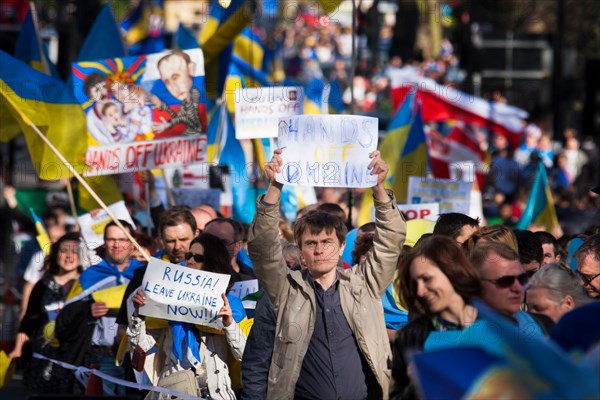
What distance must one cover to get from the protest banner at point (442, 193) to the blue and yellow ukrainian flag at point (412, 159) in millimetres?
332

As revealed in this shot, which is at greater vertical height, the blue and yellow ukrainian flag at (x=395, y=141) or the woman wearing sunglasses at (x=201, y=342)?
the blue and yellow ukrainian flag at (x=395, y=141)

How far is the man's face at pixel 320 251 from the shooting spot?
18.8 feet

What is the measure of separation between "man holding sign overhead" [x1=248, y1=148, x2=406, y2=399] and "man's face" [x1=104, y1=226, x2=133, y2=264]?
2.99 metres

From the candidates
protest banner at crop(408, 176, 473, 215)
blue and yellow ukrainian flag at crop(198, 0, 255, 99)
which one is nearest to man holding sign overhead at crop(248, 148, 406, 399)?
protest banner at crop(408, 176, 473, 215)

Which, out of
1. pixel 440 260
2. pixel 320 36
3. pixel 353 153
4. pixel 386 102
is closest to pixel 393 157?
pixel 353 153

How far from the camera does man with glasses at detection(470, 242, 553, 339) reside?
15.7 feet

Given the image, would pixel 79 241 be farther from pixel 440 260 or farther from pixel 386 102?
pixel 386 102

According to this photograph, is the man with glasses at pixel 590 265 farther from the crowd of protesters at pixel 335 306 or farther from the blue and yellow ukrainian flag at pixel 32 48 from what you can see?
the blue and yellow ukrainian flag at pixel 32 48

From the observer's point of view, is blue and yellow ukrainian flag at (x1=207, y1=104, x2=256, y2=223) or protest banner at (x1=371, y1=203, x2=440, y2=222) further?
blue and yellow ukrainian flag at (x1=207, y1=104, x2=256, y2=223)

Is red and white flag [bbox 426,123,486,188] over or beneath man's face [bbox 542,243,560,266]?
over

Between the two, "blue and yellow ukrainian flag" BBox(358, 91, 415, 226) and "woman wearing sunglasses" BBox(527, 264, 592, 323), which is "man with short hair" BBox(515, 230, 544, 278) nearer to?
"woman wearing sunglasses" BBox(527, 264, 592, 323)

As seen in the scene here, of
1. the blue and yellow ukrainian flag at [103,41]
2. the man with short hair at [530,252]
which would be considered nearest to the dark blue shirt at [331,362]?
the man with short hair at [530,252]

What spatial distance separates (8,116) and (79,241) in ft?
5.44

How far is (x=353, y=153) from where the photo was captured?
666 cm
